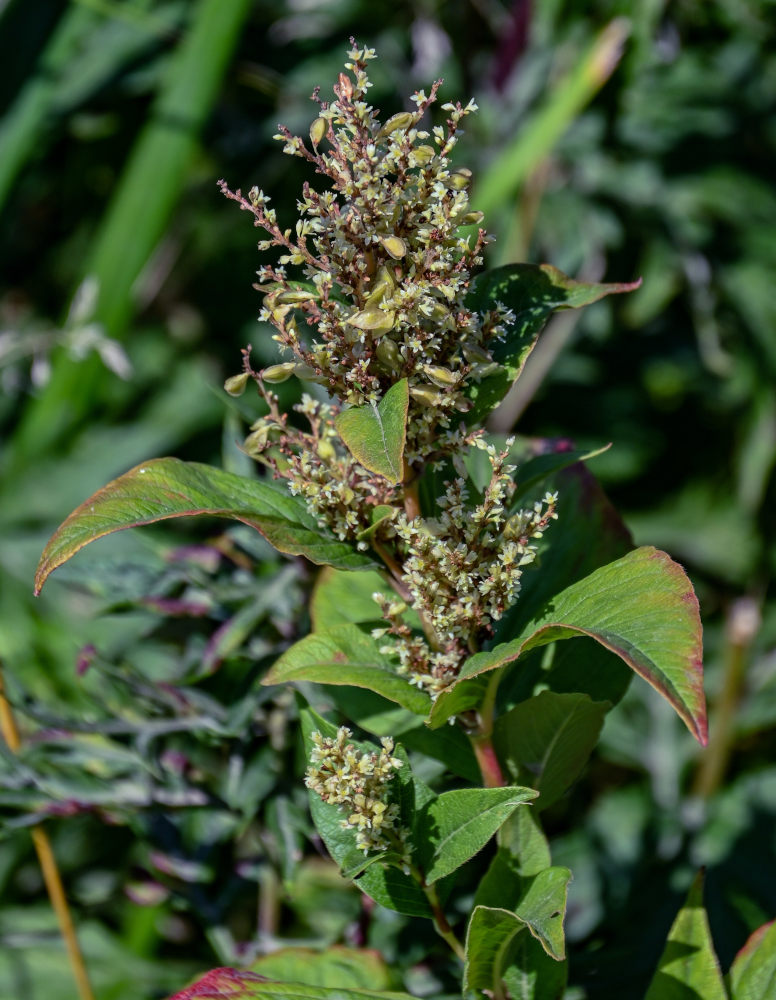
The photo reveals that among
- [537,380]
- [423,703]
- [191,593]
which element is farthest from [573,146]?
[423,703]

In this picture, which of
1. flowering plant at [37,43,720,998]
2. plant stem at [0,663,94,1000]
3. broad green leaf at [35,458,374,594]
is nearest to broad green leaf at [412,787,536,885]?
flowering plant at [37,43,720,998]

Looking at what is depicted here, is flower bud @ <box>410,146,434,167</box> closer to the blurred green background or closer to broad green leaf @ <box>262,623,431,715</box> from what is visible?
broad green leaf @ <box>262,623,431,715</box>

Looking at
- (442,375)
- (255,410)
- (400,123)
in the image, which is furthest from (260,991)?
(255,410)

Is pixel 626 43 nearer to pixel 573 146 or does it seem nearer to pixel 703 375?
pixel 573 146

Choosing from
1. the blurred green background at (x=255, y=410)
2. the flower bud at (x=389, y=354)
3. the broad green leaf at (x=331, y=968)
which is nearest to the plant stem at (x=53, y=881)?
the blurred green background at (x=255, y=410)

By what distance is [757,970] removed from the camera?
535 mm

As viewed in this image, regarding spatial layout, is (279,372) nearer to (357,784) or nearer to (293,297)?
(293,297)

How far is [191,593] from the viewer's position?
0.79 m

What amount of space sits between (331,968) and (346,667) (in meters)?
0.21

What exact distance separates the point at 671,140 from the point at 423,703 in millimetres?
1282

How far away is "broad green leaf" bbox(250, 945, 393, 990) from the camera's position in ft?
1.89

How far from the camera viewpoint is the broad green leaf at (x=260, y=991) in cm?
46

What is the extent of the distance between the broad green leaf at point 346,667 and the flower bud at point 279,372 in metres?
0.12

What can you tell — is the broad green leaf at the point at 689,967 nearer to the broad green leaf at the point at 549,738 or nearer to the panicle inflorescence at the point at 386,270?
the broad green leaf at the point at 549,738
